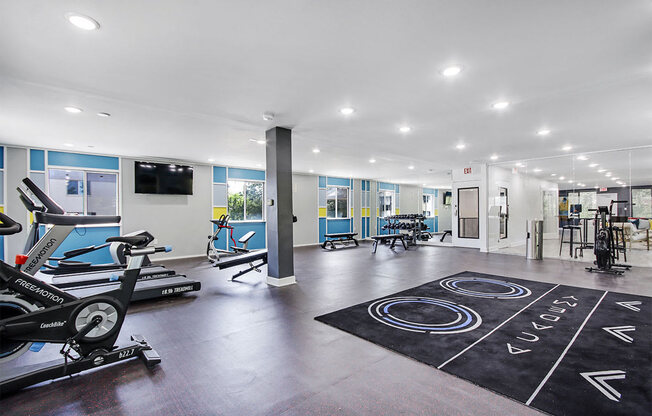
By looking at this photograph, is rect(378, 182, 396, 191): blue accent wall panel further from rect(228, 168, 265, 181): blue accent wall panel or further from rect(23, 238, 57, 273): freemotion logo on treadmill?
rect(23, 238, 57, 273): freemotion logo on treadmill

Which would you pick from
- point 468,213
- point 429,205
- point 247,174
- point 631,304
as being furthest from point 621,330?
point 429,205

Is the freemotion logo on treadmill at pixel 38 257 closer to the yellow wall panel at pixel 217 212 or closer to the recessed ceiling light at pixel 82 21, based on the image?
the recessed ceiling light at pixel 82 21

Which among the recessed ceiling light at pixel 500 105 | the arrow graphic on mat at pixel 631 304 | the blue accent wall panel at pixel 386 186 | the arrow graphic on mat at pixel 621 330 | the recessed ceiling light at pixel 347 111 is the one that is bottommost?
the arrow graphic on mat at pixel 631 304

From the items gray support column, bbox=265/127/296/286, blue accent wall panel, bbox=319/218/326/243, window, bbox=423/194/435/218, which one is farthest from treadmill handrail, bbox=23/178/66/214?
window, bbox=423/194/435/218

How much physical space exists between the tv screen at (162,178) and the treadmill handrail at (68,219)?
199 inches

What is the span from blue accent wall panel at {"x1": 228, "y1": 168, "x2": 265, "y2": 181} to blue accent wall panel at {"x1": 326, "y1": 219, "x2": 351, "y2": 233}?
3453 millimetres

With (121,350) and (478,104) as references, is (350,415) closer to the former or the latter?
(121,350)

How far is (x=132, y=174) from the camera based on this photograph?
763cm

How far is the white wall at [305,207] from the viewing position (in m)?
10.9

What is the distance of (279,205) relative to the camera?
5090 millimetres

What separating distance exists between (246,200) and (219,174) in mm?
1207

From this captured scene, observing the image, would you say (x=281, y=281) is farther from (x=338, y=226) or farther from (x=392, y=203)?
(x=392, y=203)

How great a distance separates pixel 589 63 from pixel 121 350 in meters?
5.08

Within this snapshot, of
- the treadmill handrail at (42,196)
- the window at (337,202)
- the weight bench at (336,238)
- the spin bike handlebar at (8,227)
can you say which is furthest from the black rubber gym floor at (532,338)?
the window at (337,202)
